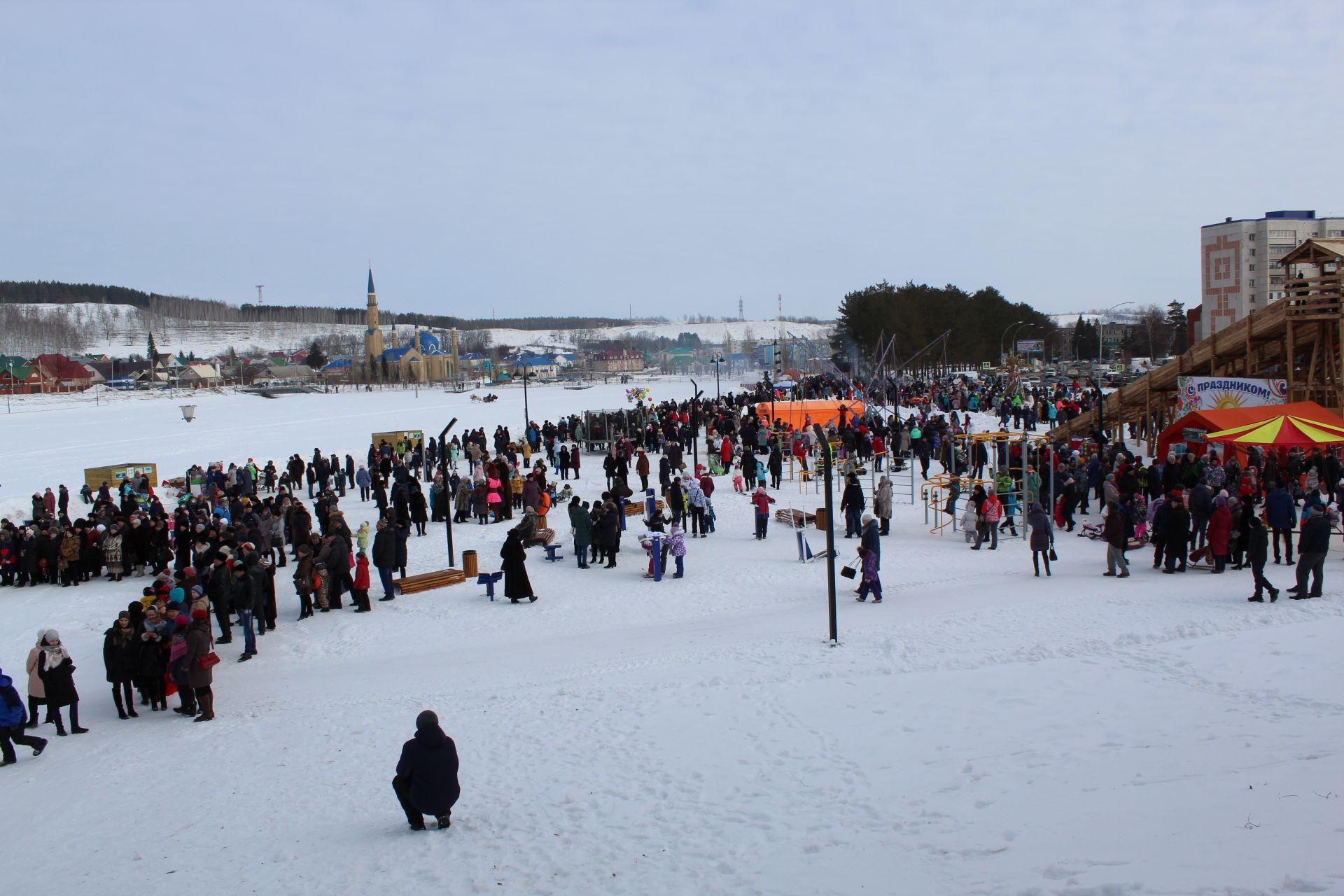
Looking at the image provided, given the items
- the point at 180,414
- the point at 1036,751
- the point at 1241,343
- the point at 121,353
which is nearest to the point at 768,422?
the point at 1241,343

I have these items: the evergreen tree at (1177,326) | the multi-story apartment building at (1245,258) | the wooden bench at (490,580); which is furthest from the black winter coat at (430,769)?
the evergreen tree at (1177,326)

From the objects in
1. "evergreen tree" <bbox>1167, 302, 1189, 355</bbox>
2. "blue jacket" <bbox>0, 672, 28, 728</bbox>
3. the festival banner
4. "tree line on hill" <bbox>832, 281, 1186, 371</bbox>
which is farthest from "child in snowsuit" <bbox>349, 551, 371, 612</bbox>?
"evergreen tree" <bbox>1167, 302, 1189, 355</bbox>

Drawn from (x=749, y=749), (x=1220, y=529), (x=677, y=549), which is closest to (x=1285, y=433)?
(x=1220, y=529)

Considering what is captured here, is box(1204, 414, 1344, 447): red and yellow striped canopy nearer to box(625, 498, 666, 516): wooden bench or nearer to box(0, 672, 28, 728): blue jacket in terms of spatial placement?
box(625, 498, 666, 516): wooden bench

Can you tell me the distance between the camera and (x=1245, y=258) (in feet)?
226

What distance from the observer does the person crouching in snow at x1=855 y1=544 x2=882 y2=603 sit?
12273 mm

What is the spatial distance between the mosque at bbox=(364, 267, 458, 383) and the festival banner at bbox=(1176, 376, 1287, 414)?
353 feet

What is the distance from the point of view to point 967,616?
11.1 m

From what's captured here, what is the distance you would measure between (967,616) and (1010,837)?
5.33 m

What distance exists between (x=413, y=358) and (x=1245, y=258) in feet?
333

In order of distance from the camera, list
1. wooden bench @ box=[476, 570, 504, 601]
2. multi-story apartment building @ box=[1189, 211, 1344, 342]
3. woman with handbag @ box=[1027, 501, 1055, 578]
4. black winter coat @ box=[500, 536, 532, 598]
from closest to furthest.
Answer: woman with handbag @ box=[1027, 501, 1055, 578] < black winter coat @ box=[500, 536, 532, 598] < wooden bench @ box=[476, 570, 504, 601] < multi-story apartment building @ box=[1189, 211, 1344, 342]

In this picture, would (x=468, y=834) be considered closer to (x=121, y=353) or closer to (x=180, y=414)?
(x=180, y=414)

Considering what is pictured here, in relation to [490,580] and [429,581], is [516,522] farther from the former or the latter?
[490,580]

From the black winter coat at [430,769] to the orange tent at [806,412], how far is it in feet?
76.0
